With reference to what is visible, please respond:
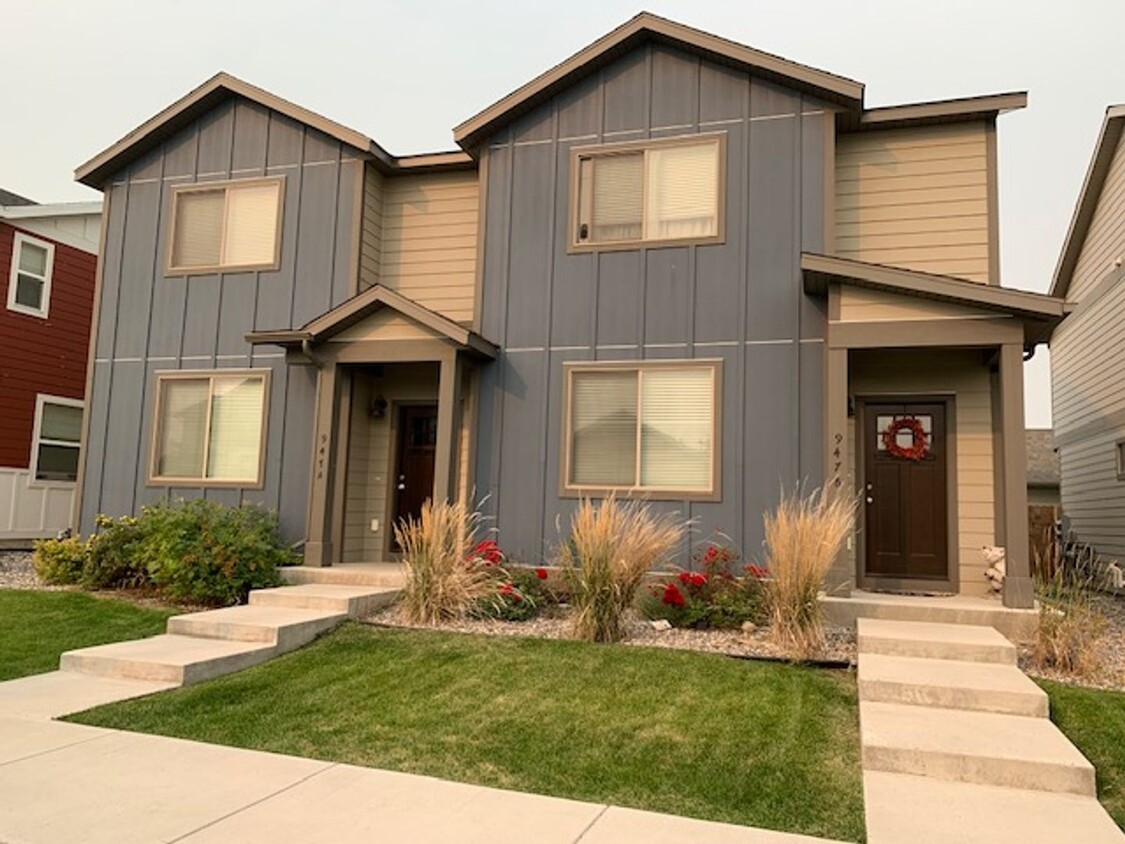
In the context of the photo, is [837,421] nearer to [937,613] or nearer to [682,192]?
[937,613]

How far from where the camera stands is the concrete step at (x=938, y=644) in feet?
18.3

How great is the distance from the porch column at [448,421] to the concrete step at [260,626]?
209 centimetres

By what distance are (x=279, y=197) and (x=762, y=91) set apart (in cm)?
598

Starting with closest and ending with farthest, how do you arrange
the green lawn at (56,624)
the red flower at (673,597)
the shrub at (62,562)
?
the green lawn at (56,624) < the red flower at (673,597) < the shrub at (62,562)

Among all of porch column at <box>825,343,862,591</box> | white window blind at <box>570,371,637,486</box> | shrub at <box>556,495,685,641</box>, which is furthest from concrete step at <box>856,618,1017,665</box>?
white window blind at <box>570,371,637,486</box>

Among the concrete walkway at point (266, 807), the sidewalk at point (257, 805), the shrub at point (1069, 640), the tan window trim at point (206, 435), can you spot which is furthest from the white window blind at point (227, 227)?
the shrub at point (1069, 640)

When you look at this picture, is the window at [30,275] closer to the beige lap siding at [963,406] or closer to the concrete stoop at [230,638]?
the concrete stoop at [230,638]

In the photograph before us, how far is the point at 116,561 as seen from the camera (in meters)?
8.77

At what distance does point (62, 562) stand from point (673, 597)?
694cm

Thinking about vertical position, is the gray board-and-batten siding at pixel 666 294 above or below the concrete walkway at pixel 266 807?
above

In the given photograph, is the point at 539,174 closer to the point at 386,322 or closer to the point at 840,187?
the point at 386,322

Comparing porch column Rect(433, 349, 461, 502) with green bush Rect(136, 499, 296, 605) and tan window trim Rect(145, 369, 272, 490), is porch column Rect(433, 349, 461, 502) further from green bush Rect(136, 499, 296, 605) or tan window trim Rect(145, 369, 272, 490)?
tan window trim Rect(145, 369, 272, 490)

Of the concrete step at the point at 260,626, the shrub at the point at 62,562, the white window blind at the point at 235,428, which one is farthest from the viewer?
the white window blind at the point at 235,428

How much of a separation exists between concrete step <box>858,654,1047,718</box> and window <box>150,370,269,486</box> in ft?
24.4
